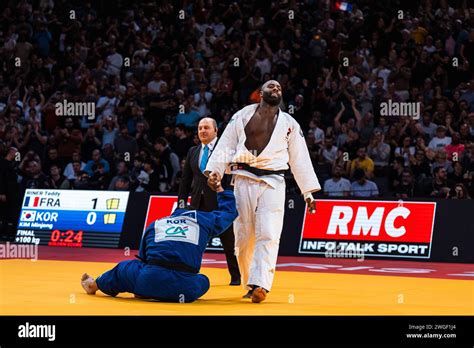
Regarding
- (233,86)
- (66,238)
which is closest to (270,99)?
(66,238)

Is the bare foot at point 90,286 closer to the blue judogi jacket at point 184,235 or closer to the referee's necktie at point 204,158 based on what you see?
the blue judogi jacket at point 184,235

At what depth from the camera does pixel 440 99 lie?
1742 centimetres

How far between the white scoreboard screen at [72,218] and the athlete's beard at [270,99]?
7871 mm

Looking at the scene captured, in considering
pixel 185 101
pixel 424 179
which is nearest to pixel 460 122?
pixel 424 179

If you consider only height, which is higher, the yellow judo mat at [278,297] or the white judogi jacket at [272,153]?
the white judogi jacket at [272,153]

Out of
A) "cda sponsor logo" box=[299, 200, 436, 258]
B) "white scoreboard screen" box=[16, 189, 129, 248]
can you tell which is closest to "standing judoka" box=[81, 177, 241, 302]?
"cda sponsor logo" box=[299, 200, 436, 258]

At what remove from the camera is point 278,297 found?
9.77m

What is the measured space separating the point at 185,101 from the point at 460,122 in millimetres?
5714

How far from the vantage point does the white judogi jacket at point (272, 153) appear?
9.45m

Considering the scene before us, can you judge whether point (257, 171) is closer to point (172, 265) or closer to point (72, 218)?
point (172, 265)

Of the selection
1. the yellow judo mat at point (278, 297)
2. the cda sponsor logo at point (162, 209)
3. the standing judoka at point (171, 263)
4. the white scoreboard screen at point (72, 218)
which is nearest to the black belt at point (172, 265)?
the standing judoka at point (171, 263)

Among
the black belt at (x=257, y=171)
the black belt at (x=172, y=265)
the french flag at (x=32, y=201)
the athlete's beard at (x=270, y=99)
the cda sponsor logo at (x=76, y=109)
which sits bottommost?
the french flag at (x=32, y=201)

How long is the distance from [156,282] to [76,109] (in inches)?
472

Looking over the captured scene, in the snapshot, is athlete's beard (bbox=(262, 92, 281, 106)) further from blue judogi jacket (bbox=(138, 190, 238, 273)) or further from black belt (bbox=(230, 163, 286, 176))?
blue judogi jacket (bbox=(138, 190, 238, 273))
